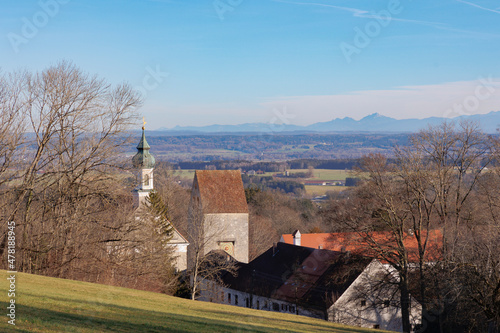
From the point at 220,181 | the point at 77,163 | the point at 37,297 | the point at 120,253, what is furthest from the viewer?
the point at 220,181

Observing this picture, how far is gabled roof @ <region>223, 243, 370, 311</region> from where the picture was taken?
34500 millimetres

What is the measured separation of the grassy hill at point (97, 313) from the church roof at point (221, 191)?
35193 millimetres

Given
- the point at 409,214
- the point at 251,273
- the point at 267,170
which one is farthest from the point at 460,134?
the point at 267,170

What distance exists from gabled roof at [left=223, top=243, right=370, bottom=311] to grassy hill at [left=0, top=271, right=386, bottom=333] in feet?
45.4

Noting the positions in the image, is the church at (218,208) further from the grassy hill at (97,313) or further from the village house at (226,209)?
the grassy hill at (97,313)

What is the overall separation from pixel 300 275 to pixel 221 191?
2173 centimetres

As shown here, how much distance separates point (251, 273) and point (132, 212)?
1331cm

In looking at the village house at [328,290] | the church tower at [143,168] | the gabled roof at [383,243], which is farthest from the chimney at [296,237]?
the gabled roof at [383,243]

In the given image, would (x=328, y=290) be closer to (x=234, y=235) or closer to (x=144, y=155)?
(x=234, y=235)

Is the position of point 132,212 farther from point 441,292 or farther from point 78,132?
point 441,292

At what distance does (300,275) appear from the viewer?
3944 centimetres

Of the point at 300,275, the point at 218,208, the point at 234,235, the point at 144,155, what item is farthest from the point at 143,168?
the point at 300,275

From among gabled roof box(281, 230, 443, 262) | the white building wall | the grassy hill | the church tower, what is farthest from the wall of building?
the grassy hill

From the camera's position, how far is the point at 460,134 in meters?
36.4
